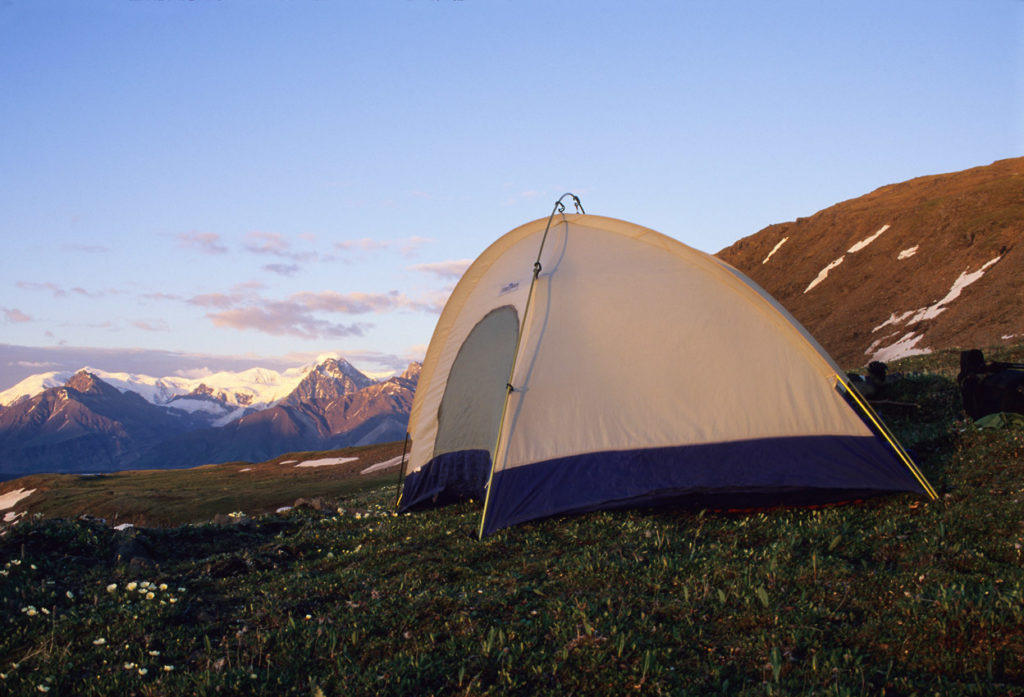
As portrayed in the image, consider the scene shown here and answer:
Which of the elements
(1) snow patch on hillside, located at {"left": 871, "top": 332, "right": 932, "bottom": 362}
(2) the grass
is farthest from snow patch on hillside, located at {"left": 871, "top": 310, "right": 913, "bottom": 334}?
(2) the grass

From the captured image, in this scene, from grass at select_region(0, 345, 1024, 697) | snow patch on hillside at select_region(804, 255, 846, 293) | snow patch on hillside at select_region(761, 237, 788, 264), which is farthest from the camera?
snow patch on hillside at select_region(761, 237, 788, 264)

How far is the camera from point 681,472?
1084 centimetres

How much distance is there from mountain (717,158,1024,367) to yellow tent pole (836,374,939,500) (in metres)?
42.9

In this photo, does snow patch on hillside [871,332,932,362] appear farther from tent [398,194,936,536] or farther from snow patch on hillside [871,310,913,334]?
tent [398,194,936,536]

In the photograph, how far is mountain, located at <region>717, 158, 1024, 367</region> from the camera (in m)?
58.6

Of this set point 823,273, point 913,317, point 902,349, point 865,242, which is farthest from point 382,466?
point 865,242

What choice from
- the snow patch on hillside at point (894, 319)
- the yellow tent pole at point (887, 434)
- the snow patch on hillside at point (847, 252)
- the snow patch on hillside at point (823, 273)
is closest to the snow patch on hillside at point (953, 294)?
the snow patch on hillside at point (894, 319)

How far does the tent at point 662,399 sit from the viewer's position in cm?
1073

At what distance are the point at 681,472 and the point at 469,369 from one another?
18.8ft

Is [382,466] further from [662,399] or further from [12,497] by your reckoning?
[662,399]

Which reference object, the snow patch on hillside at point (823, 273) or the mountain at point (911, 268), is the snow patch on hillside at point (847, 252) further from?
the mountain at point (911, 268)

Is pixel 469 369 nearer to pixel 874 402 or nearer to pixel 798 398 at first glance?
pixel 798 398

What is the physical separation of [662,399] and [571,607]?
503 centimetres

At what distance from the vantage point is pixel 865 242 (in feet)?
311
